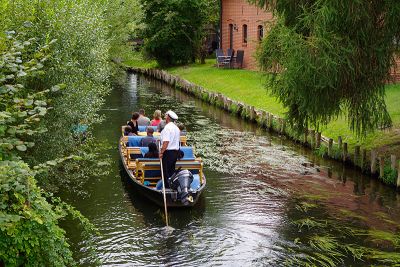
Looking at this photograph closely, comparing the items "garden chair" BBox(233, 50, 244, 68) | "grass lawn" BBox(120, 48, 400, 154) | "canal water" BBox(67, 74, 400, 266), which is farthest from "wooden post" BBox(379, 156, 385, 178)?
"garden chair" BBox(233, 50, 244, 68)

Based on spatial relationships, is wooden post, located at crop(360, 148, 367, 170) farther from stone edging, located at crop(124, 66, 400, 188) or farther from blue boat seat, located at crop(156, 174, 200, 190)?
blue boat seat, located at crop(156, 174, 200, 190)

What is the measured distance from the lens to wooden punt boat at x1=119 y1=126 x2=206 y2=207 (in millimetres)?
14117

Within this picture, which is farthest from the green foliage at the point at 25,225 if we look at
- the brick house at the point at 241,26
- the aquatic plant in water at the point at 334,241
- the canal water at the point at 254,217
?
the brick house at the point at 241,26

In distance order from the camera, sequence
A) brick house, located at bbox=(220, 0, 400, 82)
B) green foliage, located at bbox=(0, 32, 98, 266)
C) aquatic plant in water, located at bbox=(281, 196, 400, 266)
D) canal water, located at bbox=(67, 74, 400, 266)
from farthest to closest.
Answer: brick house, located at bbox=(220, 0, 400, 82) < canal water, located at bbox=(67, 74, 400, 266) < aquatic plant in water, located at bbox=(281, 196, 400, 266) < green foliage, located at bbox=(0, 32, 98, 266)

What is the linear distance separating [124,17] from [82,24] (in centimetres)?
2151

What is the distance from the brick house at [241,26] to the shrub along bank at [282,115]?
7.15 feet

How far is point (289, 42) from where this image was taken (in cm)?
1512

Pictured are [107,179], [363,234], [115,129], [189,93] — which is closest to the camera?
[363,234]

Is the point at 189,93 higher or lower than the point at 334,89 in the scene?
lower

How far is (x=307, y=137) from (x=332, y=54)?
7163 mm

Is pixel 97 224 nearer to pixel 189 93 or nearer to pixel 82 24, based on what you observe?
pixel 82 24

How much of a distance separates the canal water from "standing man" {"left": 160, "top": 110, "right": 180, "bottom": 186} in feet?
3.47

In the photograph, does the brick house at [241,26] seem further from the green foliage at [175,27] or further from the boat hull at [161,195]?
the boat hull at [161,195]

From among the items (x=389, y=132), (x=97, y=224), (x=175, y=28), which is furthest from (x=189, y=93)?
(x=97, y=224)
